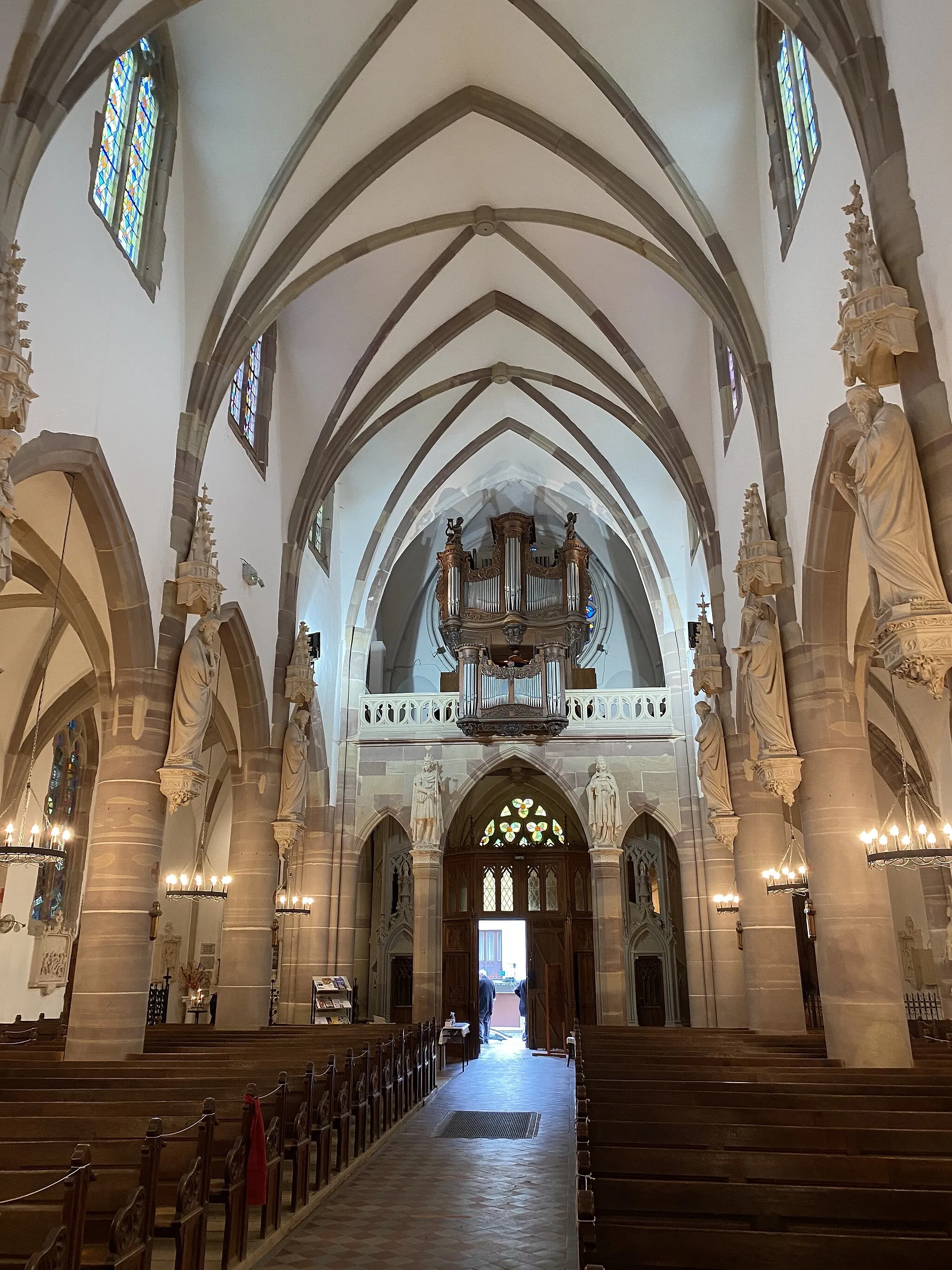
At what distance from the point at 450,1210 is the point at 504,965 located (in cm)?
2572

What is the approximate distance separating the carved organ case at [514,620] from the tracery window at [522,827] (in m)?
4.77

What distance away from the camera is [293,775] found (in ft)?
52.7

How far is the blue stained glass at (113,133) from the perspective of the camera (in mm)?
10812

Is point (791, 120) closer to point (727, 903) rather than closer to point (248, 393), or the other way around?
point (248, 393)

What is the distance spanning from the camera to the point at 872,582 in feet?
22.7

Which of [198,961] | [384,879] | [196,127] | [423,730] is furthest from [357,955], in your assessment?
[196,127]

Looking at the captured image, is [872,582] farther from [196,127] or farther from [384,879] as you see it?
[384,879]

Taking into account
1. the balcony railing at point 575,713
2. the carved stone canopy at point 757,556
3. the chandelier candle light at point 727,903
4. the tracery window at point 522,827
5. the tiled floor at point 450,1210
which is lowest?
the tiled floor at point 450,1210

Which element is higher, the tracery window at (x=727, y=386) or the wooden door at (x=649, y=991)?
the tracery window at (x=727, y=386)

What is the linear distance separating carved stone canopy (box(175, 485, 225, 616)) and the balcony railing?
31.9ft

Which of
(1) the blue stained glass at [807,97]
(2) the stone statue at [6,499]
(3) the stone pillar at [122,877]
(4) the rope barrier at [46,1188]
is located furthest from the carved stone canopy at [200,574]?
(4) the rope barrier at [46,1188]

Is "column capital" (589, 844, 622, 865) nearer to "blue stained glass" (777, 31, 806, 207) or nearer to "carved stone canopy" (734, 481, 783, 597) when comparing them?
"carved stone canopy" (734, 481, 783, 597)

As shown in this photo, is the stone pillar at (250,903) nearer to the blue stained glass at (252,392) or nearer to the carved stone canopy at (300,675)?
the carved stone canopy at (300,675)

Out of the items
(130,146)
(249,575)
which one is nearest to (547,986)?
(249,575)
